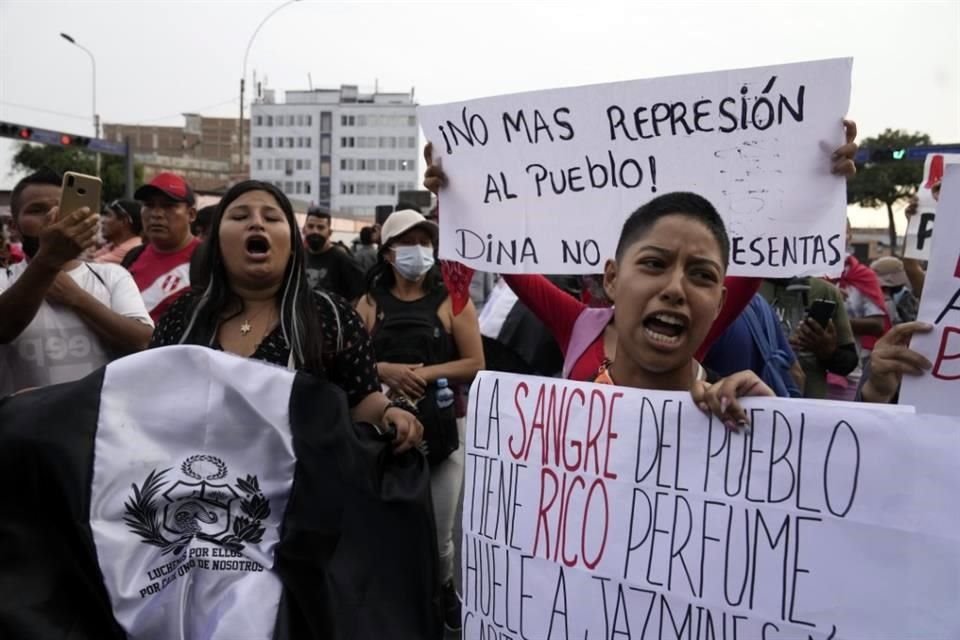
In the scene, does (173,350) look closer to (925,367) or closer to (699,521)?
(699,521)

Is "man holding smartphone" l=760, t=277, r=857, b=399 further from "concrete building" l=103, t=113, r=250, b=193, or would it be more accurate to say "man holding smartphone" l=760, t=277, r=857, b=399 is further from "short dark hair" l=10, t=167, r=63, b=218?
"concrete building" l=103, t=113, r=250, b=193

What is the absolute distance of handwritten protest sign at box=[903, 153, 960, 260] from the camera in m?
2.63

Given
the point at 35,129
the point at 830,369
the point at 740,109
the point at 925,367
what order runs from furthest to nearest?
the point at 35,129 < the point at 830,369 < the point at 740,109 < the point at 925,367

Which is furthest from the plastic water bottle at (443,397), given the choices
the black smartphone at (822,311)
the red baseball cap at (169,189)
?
the red baseball cap at (169,189)

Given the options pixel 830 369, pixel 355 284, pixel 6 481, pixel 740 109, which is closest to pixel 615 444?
pixel 740 109

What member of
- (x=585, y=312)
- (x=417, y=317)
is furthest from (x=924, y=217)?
(x=417, y=317)

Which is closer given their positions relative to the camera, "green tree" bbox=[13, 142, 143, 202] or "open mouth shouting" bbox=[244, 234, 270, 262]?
"open mouth shouting" bbox=[244, 234, 270, 262]

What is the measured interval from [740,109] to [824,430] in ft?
3.78

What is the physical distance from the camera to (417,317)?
14.4ft

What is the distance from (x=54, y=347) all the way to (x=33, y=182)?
2.74 ft

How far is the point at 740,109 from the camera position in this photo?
2674 mm

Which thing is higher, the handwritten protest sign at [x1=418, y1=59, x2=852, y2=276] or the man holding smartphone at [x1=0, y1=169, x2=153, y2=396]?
the handwritten protest sign at [x1=418, y1=59, x2=852, y2=276]

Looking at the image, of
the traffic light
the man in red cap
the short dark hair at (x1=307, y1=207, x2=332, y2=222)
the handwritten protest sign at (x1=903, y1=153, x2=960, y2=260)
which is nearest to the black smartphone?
the handwritten protest sign at (x1=903, y1=153, x2=960, y2=260)

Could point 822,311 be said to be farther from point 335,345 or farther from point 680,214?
point 335,345
